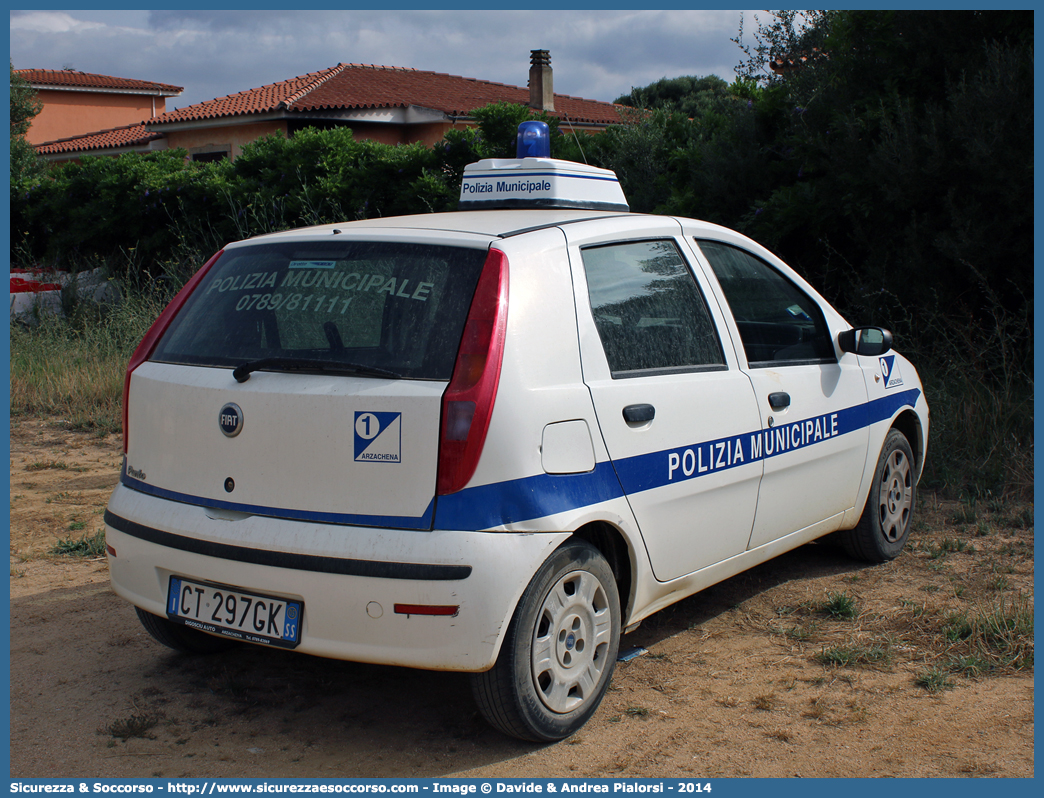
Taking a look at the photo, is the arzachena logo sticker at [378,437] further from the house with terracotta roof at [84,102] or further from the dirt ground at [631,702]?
the house with terracotta roof at [84,102]

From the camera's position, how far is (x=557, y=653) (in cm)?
309

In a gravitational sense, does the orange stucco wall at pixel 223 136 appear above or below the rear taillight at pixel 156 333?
above

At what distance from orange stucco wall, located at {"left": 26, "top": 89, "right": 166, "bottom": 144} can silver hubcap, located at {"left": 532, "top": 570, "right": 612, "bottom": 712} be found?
42.1 metres

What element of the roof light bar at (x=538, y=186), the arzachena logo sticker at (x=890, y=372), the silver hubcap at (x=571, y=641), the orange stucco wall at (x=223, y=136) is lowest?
the silver hubcap at (x=571, y=641)

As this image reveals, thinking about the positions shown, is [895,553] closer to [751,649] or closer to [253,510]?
[751,649]

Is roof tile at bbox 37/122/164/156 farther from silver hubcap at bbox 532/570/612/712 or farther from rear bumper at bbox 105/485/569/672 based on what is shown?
silver hubcap at bbox 532/570/612/712

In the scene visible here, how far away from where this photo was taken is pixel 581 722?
3.21 metres

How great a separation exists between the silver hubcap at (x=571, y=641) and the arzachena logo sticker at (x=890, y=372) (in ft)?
7.90

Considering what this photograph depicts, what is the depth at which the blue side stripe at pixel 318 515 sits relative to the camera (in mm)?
2812

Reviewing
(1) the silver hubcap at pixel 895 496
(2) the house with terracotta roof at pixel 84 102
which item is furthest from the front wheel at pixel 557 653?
(2) the house with terracotta roof at pixel 84 102

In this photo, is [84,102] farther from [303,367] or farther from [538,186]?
[303,367]

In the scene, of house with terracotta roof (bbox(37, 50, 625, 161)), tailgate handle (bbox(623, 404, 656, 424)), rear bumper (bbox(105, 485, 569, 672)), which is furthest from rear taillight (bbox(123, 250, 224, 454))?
house with terracotta roof (bbox(37, 50, 625, 161))

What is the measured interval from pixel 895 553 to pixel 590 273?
2.73m

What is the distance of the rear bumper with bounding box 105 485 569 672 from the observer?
2781 mm
